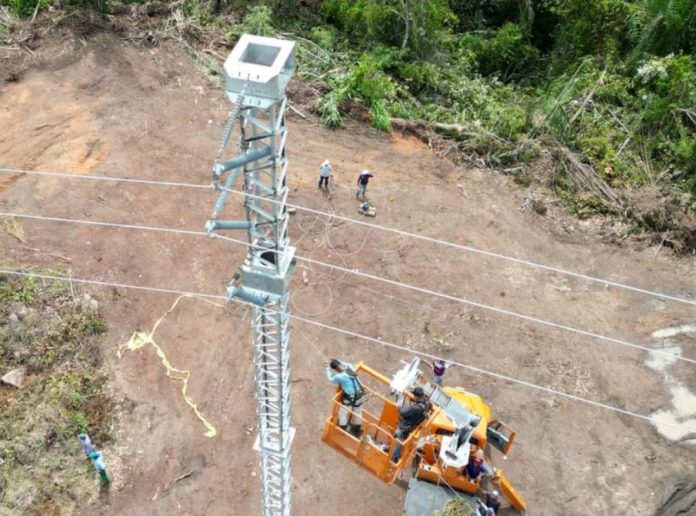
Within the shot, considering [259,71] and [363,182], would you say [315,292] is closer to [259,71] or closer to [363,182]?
[363,182]

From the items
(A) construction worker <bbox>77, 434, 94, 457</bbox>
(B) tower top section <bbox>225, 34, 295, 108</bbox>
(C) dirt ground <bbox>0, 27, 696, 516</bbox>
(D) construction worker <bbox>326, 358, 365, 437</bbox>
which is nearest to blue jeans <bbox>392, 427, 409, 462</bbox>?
(D) construction worker <bbox>326, 358, 365, 437</bbox>

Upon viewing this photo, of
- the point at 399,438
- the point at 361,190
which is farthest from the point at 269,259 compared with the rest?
the point at 361,190

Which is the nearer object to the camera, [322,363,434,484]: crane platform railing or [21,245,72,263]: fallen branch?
[322,363,434,484]: crane platform railing

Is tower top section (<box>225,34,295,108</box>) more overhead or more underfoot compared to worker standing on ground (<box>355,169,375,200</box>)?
more overhead

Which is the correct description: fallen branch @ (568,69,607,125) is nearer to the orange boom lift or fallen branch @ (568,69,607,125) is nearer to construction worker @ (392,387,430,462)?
the orange boom lift

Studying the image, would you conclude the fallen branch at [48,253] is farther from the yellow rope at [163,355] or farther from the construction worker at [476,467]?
the construction worker at [476,467]

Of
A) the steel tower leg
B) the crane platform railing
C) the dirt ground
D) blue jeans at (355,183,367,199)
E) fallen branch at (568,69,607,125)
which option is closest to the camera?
the steel tower leg
